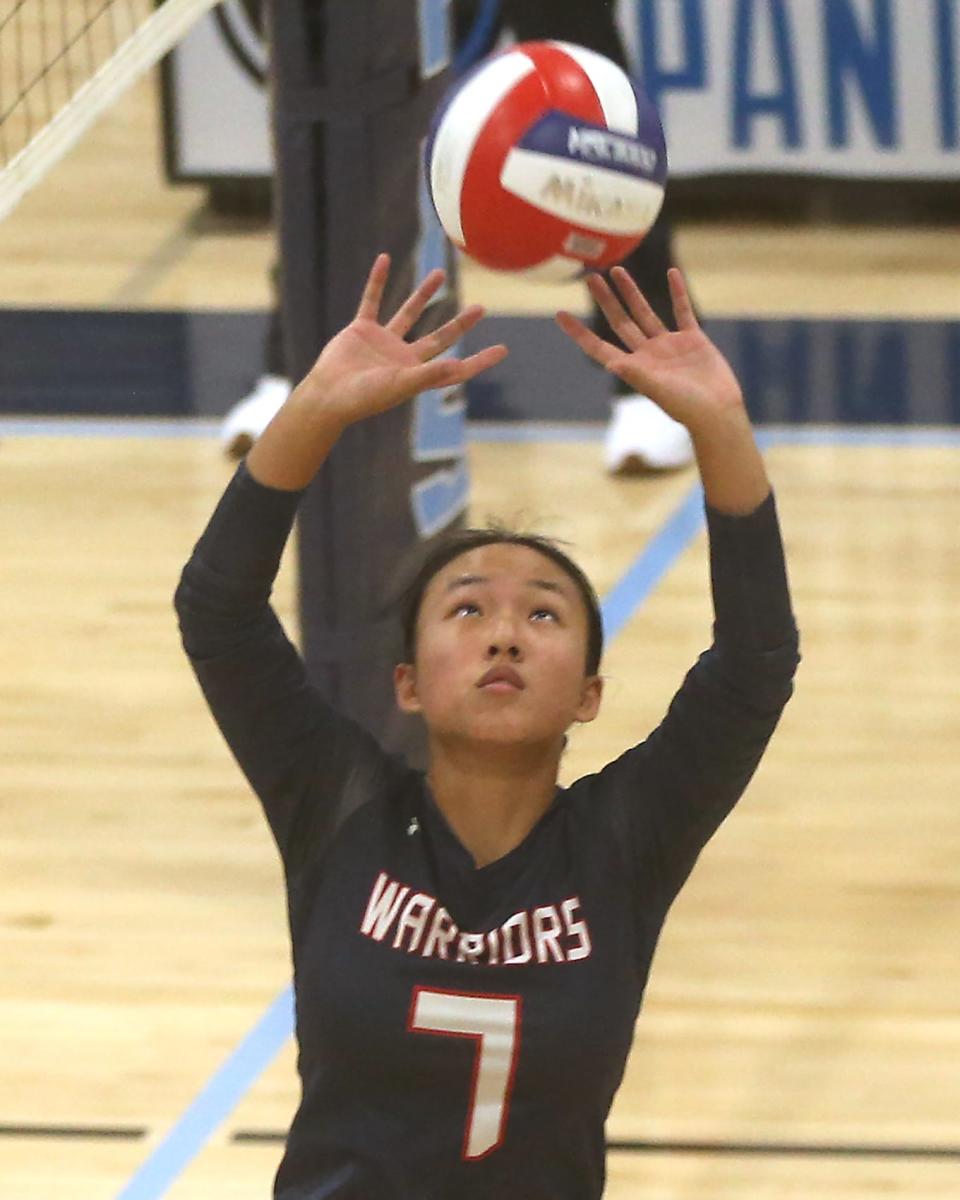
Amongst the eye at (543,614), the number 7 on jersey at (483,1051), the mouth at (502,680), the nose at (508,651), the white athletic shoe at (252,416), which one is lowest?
the white athletic shoe at (252,416)

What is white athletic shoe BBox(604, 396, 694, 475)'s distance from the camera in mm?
5625

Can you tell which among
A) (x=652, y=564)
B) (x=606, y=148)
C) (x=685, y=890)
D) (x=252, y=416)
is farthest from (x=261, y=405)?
(x=606, y=148)

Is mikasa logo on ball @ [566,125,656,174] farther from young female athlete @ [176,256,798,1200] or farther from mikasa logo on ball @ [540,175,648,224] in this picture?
young female athlete @ [176,256,798,1200]

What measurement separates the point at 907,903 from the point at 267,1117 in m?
1.09

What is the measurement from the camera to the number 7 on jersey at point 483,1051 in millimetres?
2131

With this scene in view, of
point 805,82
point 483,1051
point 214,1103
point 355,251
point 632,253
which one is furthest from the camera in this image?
point 805,82

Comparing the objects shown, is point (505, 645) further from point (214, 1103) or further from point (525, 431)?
point (525, 431)

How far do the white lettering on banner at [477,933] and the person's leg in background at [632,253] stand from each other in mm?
3207

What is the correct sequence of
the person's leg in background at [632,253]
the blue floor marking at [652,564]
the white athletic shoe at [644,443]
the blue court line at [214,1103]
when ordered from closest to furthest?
1. the blue court line at [214,1103]
2. the blue floor marking at [652,564]
3. the person's leg in background at [632,253]
4. the white athletic shoe at [644,443]

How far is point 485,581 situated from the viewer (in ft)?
7.23

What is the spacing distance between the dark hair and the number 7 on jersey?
33 cm

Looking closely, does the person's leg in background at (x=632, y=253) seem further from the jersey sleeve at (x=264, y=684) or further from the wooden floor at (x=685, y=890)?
the jersey sleeve at (x=264, y=684)

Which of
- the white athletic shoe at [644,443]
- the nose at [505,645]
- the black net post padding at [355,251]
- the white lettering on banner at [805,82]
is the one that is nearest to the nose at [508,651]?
the nose at [505,645]

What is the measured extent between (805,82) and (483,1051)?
5.92m
